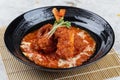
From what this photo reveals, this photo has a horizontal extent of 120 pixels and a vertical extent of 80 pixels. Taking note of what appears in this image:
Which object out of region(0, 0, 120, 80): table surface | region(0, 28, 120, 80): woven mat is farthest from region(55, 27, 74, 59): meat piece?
region(0, 0, 120, 80): table surface

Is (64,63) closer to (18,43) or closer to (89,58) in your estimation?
(89,58)

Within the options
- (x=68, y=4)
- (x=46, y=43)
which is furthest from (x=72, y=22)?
(x=68, y=4)

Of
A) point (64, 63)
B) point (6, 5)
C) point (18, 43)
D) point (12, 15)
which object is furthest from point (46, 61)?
point (6, 5)

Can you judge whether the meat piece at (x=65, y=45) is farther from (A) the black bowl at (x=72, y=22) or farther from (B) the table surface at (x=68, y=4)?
(B) the table surface at (x=68, y=4)

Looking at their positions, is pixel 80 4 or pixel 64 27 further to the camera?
pixel 80 4

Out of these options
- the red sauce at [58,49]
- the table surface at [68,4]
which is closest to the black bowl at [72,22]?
the red sauce at [58,49]
